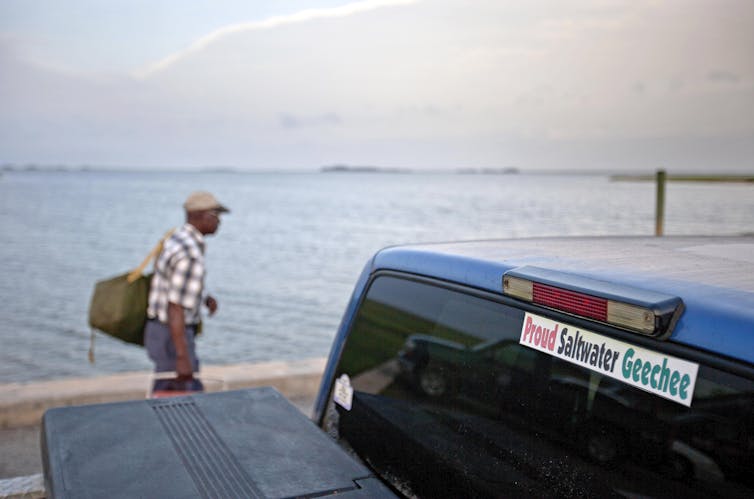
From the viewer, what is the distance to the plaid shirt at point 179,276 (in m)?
5.19

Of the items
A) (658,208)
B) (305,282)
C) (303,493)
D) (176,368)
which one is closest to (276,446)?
(303,493)

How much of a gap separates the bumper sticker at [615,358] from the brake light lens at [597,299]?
1.7 inches

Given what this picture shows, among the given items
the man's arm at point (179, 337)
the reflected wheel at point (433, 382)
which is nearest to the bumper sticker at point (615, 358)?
the reflected wheel at point (433, 382)

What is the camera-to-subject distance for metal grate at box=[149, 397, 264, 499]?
1703 millimetres

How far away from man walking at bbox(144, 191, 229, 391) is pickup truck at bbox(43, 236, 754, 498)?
2962 mm

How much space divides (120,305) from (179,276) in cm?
58

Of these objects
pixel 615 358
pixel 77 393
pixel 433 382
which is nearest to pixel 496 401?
pixel 433 382

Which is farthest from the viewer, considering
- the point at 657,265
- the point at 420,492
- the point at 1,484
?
the point at 1,484

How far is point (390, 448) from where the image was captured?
6.82 feet

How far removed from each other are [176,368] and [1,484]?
305cm

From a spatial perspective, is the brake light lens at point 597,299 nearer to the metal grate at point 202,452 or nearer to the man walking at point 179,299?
the metal grate at point 202,452

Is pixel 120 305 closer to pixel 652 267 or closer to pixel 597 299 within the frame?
pixel 652 267

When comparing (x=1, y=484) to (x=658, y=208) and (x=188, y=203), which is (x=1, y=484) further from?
(x=658, y=208)

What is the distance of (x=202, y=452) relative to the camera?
191 cm
